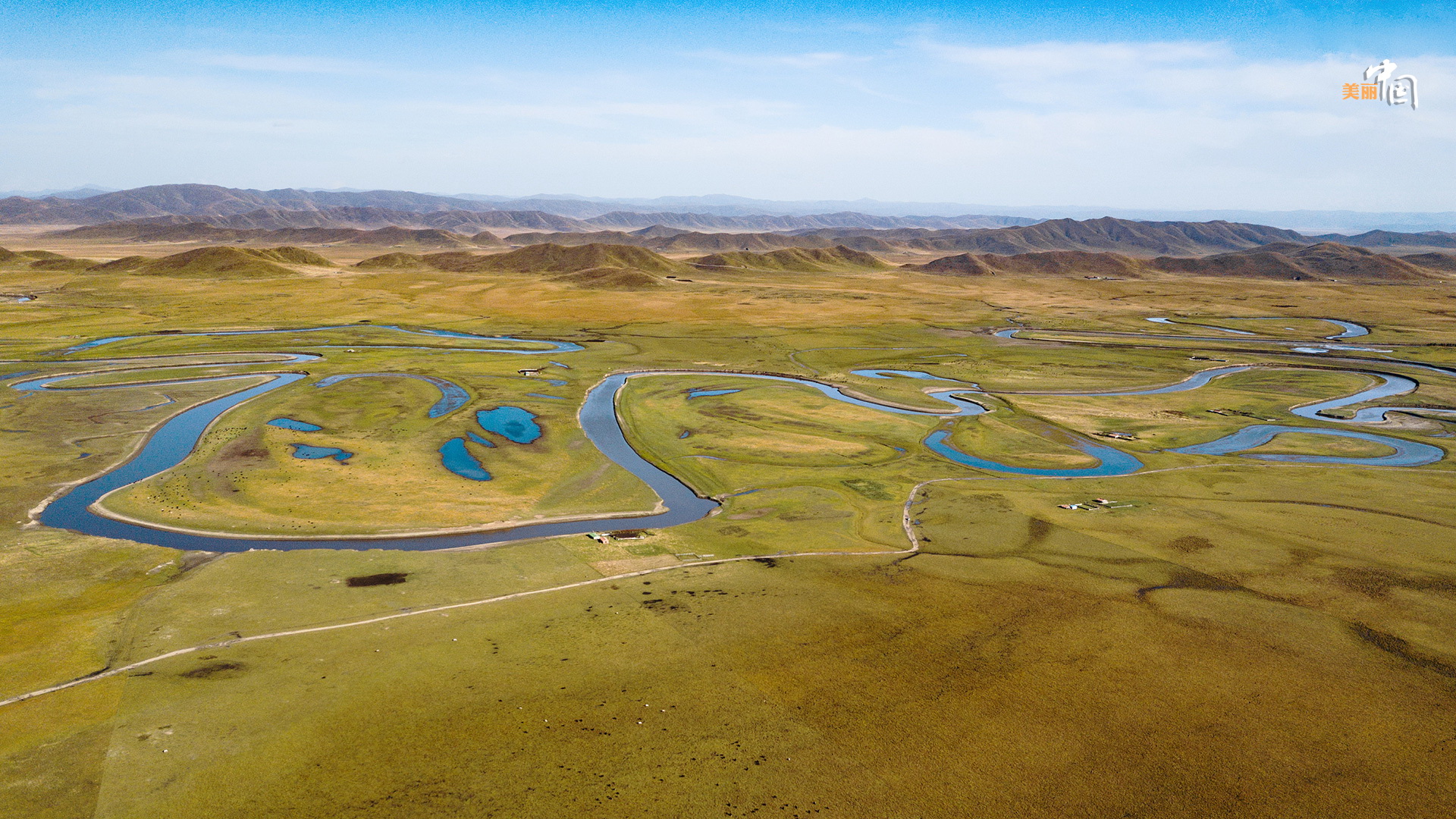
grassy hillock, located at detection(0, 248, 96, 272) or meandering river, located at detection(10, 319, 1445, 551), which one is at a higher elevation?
grassy hillock, located at detection(0, 248, 96, 272)

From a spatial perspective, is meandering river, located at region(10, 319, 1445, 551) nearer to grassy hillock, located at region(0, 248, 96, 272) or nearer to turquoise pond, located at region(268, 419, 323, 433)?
turquoise pond, located at region(268, 419, 323, 433)

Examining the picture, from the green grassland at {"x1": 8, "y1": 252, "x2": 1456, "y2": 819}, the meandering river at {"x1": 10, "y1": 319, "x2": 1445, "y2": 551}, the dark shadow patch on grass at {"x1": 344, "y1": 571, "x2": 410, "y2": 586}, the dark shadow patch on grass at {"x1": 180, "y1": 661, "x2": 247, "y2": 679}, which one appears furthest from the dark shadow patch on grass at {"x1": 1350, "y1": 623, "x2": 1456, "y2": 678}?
the dark shadow patch on grass at {"x1": 180, "y1": 661, "x2": 247, "y2": 679}

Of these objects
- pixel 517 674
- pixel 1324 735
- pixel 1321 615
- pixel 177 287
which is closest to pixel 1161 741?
pixel 1324 735

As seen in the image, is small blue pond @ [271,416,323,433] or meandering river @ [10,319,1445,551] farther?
small blue pond @ [271,416,323,433]

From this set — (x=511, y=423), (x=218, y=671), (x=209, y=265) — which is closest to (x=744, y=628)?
(x=218, y=671)

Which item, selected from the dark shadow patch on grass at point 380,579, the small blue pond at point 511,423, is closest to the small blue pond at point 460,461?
the small blue pond at point 511,423

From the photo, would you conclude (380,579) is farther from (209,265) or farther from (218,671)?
(209,265)
